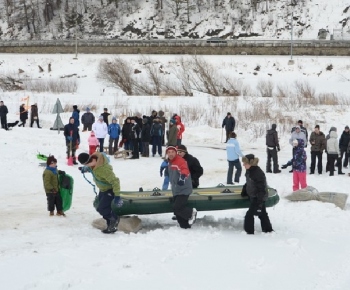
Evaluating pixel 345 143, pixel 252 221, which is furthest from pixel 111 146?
pixel 252 221

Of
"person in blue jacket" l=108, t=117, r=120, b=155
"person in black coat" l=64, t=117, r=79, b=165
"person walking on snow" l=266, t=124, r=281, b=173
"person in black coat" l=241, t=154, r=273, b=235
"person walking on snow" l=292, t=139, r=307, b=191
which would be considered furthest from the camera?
"person in blue jacket" l=108, t=117, r=120, b=155

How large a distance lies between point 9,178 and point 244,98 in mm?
19344

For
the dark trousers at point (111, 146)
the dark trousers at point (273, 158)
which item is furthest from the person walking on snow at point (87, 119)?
Result: the dark trousers at point (273, 158)

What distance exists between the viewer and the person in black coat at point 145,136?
19.3 meters

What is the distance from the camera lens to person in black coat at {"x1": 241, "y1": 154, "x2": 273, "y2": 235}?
374 inches

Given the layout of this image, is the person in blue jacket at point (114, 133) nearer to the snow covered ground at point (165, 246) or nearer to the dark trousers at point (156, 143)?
the dark trousers at point (156, 143)

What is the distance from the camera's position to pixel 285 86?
39344 millimetres

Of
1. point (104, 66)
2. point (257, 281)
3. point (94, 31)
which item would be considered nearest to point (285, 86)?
point (104, 66)

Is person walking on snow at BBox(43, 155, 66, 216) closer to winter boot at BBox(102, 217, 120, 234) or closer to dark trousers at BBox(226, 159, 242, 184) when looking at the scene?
winter boot at BBox(102, 217, 120, 234)

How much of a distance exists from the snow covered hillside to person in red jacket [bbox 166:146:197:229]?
176ft

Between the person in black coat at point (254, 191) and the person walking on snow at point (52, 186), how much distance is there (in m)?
3.95

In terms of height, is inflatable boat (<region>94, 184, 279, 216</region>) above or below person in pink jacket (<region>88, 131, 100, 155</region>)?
below

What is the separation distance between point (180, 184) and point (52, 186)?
296 cm

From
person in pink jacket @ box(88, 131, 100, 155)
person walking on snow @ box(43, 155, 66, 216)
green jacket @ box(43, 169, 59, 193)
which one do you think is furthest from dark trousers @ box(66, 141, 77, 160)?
green jacket @ box(43, 169, 59, 193)
